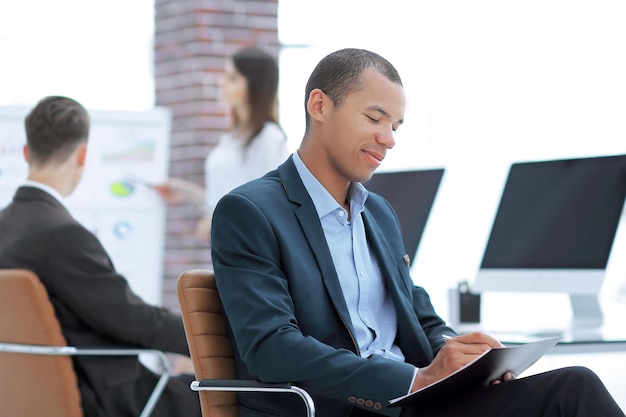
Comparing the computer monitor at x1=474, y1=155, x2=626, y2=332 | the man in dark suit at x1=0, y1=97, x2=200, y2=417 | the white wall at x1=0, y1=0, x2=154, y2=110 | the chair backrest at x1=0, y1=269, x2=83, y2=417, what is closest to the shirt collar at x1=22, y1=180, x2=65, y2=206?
the man in dark suit at x1=0, y1=97, x2=200, y2=417

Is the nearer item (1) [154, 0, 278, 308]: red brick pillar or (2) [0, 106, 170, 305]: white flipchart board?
(2) [0, 106, 170, 305]: white flipchart board

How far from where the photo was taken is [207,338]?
213 centimetres

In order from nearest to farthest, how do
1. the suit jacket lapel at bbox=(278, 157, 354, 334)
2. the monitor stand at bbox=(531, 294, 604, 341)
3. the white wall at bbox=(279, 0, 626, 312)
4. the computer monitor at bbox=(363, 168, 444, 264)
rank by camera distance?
the suit jacket lapel at bbox=(278, 157, 354, 334) < the monitor stand at bbox=(531, 294, 604, 341) < the computer monitor at bbox=(363, 168, 444, 264) < the white wall at bbox=(279, 0, 626, 312)

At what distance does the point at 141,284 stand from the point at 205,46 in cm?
163

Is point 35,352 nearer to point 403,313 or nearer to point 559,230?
point 403,313

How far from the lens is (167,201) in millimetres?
4973

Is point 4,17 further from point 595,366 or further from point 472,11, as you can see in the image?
point 595,366

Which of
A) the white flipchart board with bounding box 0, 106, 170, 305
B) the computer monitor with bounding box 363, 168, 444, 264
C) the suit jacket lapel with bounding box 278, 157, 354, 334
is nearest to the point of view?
the suit jacket lapel with bounding box 278, 157, 354, 334

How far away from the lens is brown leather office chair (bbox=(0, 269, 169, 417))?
2873 millimetres

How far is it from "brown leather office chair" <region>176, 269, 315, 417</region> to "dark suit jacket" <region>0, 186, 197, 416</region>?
3.10ft

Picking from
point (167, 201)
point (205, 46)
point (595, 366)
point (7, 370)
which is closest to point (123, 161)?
point (167, 201)

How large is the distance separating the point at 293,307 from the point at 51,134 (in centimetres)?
162

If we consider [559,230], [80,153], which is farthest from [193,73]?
[559,230]

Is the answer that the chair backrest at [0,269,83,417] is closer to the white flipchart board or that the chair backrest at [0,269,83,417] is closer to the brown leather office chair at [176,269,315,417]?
the brown leather office chair at [176,269,315,417]
